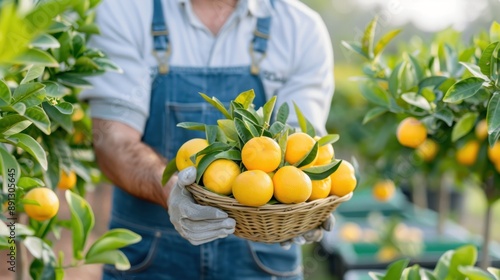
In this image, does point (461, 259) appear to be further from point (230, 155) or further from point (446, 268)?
point (230, 155)

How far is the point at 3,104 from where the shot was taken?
116 cm

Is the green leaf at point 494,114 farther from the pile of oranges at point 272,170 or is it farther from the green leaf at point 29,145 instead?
the green leaf at point 29,145

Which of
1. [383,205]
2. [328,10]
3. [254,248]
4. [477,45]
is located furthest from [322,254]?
[328,10]

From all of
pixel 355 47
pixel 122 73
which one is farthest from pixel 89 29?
pixel 355 47

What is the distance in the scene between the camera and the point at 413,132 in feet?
5.50

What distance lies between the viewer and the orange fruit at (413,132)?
1668 mm

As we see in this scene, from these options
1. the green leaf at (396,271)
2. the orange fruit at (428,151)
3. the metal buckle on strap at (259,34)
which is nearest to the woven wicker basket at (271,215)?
the green leaf at (396,271)

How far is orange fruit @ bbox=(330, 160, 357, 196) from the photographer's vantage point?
54.7 inches

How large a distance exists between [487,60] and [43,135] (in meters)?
1.09

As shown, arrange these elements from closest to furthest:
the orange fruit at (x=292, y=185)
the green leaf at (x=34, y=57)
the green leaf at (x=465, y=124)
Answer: the green leaf at (x=34, y=57) → the orange fruit at (x=292, y=185) → the green leaf at (x=465, y=124)

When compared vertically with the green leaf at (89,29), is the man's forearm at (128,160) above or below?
below

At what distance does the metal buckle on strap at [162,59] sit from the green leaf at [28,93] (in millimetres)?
705

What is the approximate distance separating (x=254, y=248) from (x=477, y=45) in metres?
0.84

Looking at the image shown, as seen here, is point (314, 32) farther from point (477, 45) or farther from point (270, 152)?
point (270, 152)
